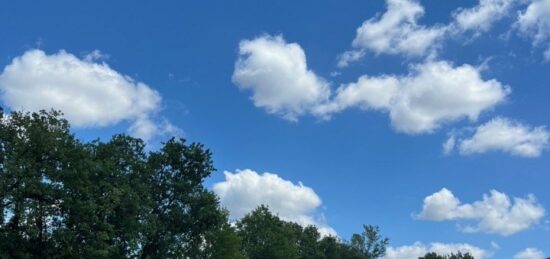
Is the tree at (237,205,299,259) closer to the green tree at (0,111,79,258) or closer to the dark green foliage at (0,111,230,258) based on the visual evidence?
the dark green foliage at (0,111,230,258)

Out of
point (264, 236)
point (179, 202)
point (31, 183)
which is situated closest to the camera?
point (31, 183)

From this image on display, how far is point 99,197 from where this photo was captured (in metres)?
46.9

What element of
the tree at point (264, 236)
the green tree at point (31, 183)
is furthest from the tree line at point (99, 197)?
the tree at point (264, 236)

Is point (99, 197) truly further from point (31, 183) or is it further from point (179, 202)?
point (179, 202)

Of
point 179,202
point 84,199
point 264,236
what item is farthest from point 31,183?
point 264,236

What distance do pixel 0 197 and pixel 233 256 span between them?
131 feet

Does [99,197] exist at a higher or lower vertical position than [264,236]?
lower

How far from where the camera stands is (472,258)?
116 m

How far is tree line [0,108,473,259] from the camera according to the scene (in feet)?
137

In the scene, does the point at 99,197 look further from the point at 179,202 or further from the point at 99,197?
the point at 179,202

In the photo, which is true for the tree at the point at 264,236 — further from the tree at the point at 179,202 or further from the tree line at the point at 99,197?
the tree at the point at 179,202

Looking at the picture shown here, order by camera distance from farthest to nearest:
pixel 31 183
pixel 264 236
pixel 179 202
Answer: pixel 264 236 → pixel 179 202 → pixel 31 183

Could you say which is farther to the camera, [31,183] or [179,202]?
[179,202]

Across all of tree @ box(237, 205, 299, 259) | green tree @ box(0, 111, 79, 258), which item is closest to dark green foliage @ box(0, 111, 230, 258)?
green tree @ box(0, 111, 79, 258)
